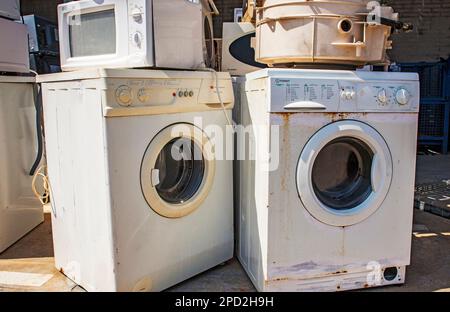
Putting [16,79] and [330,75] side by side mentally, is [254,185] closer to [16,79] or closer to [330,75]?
[330,75]

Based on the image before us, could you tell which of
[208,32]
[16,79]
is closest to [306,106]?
[208,32]

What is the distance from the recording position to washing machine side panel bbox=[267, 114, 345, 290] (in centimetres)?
181

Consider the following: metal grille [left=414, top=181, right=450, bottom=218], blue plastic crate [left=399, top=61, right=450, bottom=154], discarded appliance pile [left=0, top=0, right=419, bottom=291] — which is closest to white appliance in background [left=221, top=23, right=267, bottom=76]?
discarded appliance pile [left=0, top=0, right=419, bottom=291]

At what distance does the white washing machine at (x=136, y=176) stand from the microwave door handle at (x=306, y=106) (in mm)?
467

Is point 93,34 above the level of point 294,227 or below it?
above

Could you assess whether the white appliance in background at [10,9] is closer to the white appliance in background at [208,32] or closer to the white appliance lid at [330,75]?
the white appliance in background at [208,32]

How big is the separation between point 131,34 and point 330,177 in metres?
1.20

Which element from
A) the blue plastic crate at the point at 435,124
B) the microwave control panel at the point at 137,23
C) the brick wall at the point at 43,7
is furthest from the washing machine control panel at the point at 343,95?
the brick wall at the point at 43,7

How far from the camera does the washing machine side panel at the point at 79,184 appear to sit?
5.71 feet

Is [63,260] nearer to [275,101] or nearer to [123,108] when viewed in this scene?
[123,108]

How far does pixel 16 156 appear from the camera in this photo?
8.50 ft

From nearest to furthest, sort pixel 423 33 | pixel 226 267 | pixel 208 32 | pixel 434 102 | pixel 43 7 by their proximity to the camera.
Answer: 1. pixel 226 267
2. pixel 208 32
3. pixel 434 102
4. pixel 423 33
5. pixel 43 7

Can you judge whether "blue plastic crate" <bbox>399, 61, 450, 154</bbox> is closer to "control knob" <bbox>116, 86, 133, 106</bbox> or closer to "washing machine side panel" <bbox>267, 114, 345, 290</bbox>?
"washing machine side panel" <bbox>267, 114, 345, 290</bbox>

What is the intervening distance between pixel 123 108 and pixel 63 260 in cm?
102
